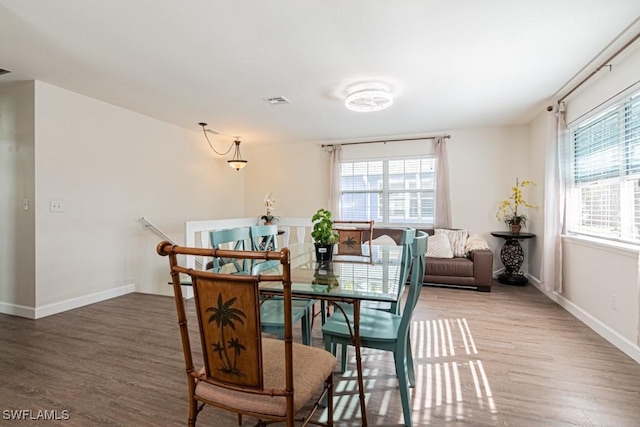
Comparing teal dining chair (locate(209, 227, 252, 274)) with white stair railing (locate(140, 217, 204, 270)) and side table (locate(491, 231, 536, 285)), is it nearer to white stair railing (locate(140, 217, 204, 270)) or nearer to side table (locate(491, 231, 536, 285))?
white stair railing (locate(140, 217, 204, 270))

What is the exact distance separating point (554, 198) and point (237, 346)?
3.93 meters

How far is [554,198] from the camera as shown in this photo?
3.60 m

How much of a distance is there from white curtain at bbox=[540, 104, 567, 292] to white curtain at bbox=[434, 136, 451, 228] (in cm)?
158

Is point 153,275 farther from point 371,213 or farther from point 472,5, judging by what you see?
point 472,5

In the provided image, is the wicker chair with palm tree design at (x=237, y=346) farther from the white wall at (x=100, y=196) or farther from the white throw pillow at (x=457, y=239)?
the white throw pillow at (x=457, y=239)

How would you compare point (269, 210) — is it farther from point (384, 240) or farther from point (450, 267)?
point (450, 267)

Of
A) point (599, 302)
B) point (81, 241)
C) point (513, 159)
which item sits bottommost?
point (599, 302)

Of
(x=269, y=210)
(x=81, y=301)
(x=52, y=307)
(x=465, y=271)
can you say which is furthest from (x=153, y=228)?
(x=465, y=271)

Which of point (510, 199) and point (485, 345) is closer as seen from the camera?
point (485, 345)

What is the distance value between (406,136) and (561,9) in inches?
136

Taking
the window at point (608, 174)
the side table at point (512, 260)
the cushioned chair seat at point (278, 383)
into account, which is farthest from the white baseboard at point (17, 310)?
the side table at point (512, 260)

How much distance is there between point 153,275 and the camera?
4461 mm

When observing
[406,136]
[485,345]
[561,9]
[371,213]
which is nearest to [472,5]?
[561,9]

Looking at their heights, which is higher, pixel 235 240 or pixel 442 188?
pixel 442 188
